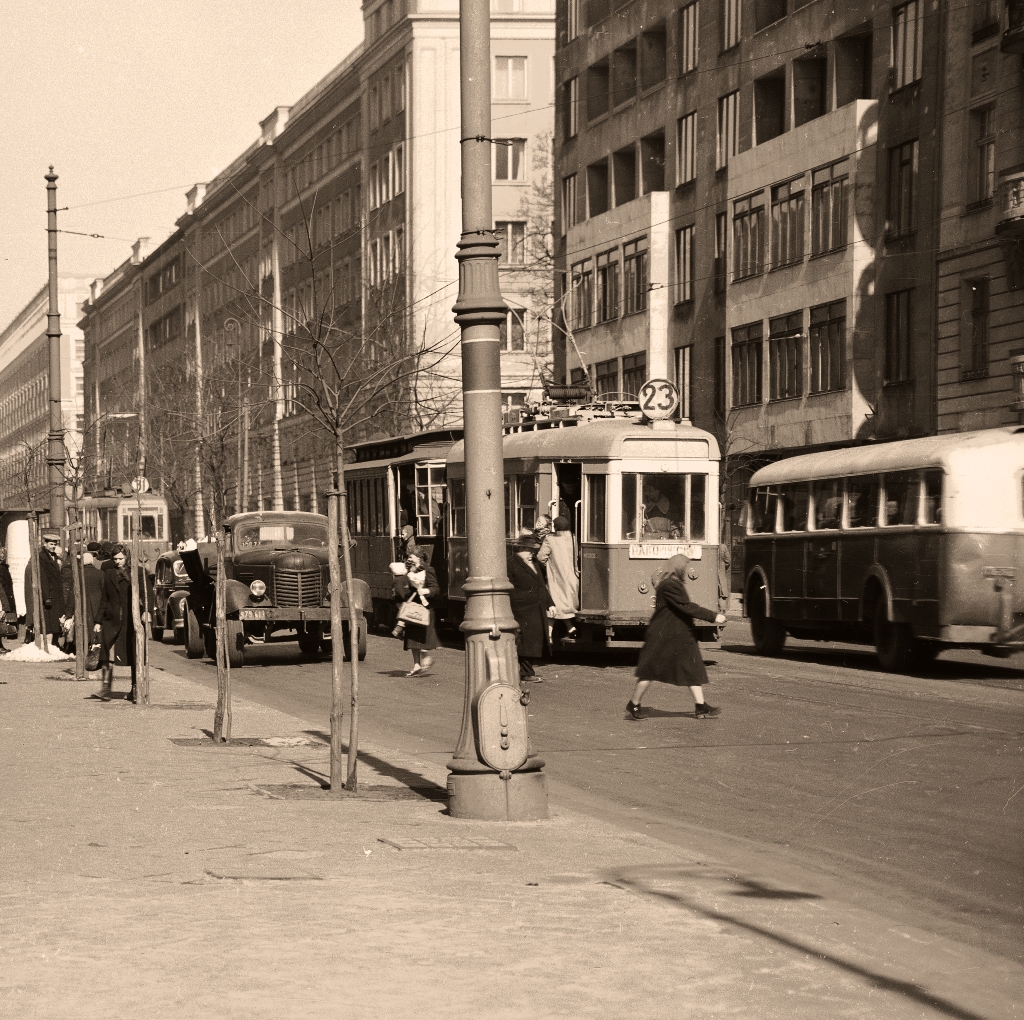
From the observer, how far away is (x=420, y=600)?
23812 mm

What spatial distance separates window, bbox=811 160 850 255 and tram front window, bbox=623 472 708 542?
65.8 feet

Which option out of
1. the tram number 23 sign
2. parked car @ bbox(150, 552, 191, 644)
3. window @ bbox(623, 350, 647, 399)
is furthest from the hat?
window @ bbox(623, 350, 647, 399)

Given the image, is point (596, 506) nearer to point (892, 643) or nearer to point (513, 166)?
point (892, 643)

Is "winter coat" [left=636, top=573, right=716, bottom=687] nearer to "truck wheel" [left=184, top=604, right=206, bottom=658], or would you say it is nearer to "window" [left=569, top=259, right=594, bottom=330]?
"truck wheel" [left=184, top=604, right=206, bottom=658]

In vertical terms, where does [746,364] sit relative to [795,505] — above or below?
above

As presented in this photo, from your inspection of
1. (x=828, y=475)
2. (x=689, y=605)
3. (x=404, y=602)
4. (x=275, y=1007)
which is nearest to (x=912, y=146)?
(x=828, y=475)

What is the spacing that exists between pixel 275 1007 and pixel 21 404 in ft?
468

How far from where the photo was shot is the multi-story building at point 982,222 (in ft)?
122

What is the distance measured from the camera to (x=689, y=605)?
57.7 feet

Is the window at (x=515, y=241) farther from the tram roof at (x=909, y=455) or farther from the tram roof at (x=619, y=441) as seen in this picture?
the tram roof at (x=619, y=441)

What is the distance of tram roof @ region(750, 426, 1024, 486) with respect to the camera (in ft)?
75.3

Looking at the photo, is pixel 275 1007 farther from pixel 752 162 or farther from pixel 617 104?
pixel 617 104

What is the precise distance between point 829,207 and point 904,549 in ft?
75.8

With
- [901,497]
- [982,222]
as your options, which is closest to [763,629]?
[901,497]
